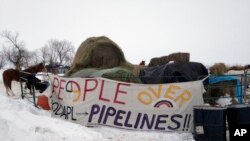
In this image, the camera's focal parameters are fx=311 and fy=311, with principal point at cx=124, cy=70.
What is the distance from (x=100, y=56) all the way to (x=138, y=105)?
237 inches

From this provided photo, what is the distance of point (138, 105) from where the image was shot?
9305 mm

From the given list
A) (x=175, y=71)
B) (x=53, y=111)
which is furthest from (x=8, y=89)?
(x=175, y=71)

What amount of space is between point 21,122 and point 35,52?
3884 inches

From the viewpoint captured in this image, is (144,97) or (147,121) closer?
(147,121)

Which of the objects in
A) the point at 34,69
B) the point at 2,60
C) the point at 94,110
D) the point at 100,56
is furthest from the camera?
the point at 2,60

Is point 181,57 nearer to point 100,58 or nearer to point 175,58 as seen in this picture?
point 175,58

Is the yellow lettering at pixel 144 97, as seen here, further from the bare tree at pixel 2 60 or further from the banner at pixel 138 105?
the bare tree at pixel 2 60

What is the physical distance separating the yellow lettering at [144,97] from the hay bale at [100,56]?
556 cm

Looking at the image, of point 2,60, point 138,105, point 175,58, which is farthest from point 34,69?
point 2,60

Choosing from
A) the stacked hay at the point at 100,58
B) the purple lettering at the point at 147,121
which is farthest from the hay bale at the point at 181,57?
the purple lettering at the point at 147,121

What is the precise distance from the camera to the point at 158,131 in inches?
355

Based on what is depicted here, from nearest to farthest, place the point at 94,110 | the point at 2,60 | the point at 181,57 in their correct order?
the point at 94,110
the point at 181,57
the point at 2,60

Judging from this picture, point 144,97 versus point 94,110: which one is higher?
point 144,97

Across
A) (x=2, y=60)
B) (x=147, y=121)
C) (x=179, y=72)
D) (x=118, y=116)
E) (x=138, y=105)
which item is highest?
(x=179, y=72)
